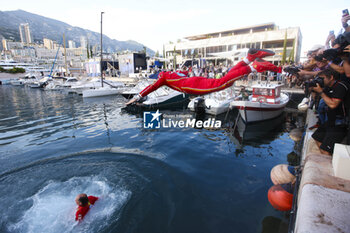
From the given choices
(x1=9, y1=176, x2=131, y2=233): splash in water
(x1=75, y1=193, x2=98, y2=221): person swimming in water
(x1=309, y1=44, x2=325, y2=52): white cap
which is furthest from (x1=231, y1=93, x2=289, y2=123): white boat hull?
(x1=75, y1=193, x2=98, y2=221): person swimming in water

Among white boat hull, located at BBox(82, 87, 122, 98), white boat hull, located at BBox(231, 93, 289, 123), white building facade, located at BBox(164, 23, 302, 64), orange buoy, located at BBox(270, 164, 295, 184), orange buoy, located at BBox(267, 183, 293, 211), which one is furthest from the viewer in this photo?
white building facade, located at BBox(164, 23, 302, 64)

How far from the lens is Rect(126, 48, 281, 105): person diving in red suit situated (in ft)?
17.9

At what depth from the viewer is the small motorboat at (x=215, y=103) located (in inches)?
684

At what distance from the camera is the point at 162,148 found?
33.9ft

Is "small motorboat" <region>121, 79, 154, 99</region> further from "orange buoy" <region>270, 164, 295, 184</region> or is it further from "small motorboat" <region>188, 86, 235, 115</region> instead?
"orange buoy" <region>270, 164, 295, 184</region>

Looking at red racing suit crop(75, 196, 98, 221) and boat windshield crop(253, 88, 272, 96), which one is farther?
boat windshield crop(253, 88, 272, 96)

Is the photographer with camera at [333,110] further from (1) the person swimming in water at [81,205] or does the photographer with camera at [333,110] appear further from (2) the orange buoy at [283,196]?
(1) the person swimming in water at [81,205]

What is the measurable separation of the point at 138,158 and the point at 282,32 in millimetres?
43633

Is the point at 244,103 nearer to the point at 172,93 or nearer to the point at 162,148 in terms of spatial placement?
the point at 162,148

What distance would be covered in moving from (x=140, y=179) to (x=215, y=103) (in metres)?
12.1

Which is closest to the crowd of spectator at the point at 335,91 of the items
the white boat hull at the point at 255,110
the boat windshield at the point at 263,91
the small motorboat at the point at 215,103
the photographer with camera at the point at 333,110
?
the photographer with camera at the point at 333,110

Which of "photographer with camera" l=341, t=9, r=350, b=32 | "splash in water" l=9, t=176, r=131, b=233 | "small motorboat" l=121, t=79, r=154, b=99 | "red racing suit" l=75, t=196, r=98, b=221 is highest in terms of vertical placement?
"photographer with camera" l=341, t=9, r=350, b=32

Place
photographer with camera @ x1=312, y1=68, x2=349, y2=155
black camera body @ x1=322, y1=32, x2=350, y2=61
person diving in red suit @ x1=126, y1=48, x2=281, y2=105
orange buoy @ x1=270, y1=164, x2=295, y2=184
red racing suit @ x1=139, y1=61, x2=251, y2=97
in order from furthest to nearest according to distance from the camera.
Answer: red racing suit @ x1=139, y1=61, x2=251, y2=97 → person diving in red suit @ x1=126, y1=48, x2=281, y2=105 → orange buoy @ x1=270, y1=164, x2=295, y2=184 → photographer with camera @ x1=312, y1=68, x2=349, y2=155 → black camera body @ x1=322, y1=32, x2=350, y2=61

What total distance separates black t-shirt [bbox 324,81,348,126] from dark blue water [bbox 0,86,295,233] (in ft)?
10.3
